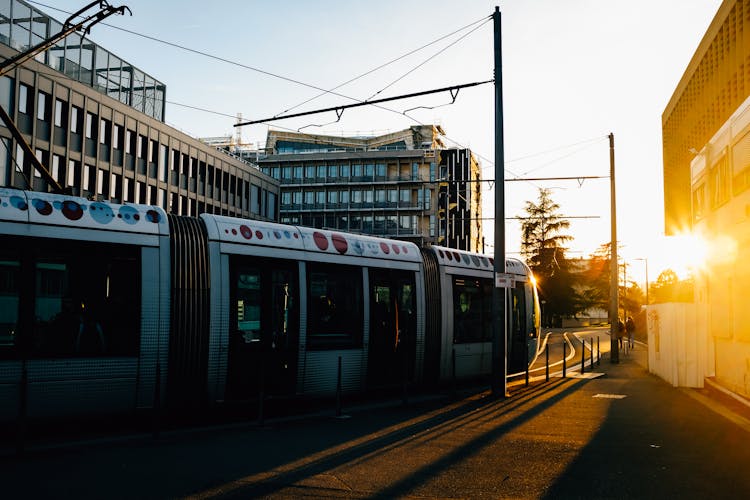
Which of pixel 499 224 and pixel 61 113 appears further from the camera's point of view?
pixel 61 113

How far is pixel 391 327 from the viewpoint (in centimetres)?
1494

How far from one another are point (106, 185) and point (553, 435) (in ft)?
133

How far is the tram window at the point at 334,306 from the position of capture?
1311 cm

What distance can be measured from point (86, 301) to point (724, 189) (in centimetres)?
1498

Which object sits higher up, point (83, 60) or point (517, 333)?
point (83, 60)

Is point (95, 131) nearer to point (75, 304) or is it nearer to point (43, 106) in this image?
point (43, 106)

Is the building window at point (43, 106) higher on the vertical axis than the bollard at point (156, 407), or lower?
higher

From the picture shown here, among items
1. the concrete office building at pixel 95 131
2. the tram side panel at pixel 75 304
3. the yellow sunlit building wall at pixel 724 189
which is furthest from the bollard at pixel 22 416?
the concrete office building at pixel 95 131

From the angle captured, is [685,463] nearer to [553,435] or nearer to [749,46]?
[553,435]

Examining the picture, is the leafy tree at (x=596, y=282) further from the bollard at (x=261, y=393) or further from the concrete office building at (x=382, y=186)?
the bollard at (x=261, y=393)

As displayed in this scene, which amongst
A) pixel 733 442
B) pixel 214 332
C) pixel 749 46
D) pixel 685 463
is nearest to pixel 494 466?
pixel 685 463

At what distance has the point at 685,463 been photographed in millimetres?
8609

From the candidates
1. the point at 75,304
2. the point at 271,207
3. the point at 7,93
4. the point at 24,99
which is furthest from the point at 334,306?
the point at 271,207

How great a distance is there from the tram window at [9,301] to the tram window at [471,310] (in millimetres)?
9463
